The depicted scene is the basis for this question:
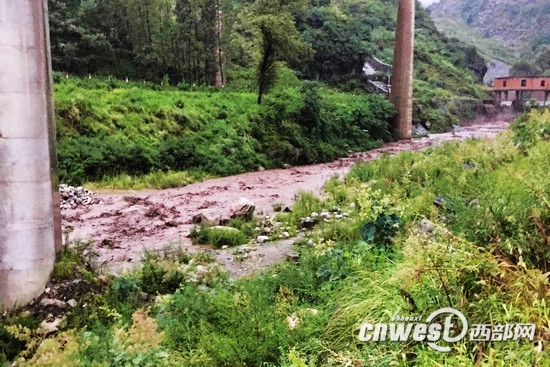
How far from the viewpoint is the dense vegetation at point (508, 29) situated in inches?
2501

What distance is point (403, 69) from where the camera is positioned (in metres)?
27.6

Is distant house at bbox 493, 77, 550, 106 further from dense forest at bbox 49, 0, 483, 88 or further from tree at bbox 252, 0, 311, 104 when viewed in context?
tree at bbox 252, 0, 311, 104

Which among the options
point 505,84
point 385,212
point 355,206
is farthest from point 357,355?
point 505,84

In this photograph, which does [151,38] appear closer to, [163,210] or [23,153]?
[163,210]

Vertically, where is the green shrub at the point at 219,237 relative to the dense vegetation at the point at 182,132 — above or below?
below

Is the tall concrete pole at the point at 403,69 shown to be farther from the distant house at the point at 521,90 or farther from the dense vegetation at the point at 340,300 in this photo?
Result: the dense vegetation at the point at 340,300

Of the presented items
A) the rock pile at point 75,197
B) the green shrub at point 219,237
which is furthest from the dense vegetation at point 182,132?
the green shrub at point 219,237

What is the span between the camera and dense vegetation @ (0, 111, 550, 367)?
125 inches

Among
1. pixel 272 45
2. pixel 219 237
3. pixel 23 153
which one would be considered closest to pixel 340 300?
pixel 23 153

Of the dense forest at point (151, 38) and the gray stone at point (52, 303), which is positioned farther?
the dense forest at point (151, 38)

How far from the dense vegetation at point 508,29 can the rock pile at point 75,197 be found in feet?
184

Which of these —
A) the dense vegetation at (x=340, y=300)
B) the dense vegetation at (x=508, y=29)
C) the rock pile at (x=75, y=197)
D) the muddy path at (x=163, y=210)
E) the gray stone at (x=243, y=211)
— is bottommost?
the muddy path at (x=163, y=210)

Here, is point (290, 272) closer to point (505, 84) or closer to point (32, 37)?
point (32, 37)

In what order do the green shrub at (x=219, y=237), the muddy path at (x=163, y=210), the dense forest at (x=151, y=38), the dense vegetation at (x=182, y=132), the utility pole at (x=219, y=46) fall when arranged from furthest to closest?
the utility pole at (x=219, y=46) → the dense forest at (x=151, y=38) → the dense vegetation at (x=182, y=132) → the muddy path at (x=163, y=210) → the green shrub at (x=219, y=237)
